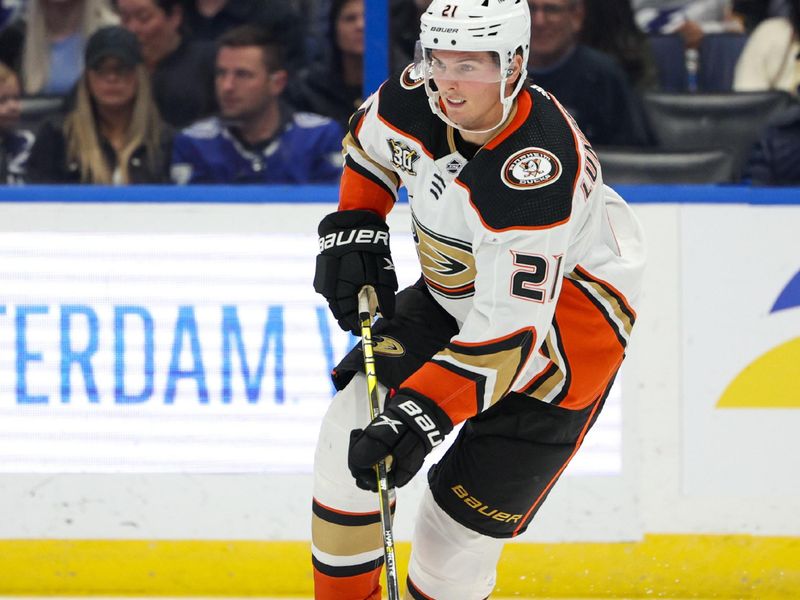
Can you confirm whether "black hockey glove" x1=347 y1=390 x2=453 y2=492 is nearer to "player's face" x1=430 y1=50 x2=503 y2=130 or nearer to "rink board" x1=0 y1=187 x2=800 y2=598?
"player's face" x1=430 y1=50 x2=503 y2=130

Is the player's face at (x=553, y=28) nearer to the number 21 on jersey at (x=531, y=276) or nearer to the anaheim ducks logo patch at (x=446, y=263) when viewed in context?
the anaheim ducks logo patch at (x=446, y=263)

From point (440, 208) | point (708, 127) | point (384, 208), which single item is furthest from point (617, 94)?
point (440, 208)

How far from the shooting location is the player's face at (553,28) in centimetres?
368

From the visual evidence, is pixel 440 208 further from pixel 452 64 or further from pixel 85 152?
pixel 85 152

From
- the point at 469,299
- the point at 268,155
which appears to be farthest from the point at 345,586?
the point at 268,155

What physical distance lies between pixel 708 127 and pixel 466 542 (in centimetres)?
180

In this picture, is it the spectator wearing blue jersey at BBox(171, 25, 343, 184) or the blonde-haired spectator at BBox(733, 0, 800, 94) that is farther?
the blonde-haired spectator at BBox(733, 0, 800, 94)

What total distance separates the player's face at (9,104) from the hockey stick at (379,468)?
5.59ft

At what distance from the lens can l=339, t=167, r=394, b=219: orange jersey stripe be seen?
2525mm

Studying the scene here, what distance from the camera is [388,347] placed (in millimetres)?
2418

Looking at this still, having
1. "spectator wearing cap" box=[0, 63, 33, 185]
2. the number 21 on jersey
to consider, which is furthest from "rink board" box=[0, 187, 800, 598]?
the number 21 on jersey

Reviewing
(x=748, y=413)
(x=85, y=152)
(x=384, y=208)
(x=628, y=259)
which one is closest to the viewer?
(x=628, y=259)

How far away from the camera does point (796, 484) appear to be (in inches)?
124

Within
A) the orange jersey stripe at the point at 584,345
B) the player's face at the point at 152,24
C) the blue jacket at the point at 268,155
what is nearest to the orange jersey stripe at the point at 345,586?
the orange jersey stripe at the point at 584,345
